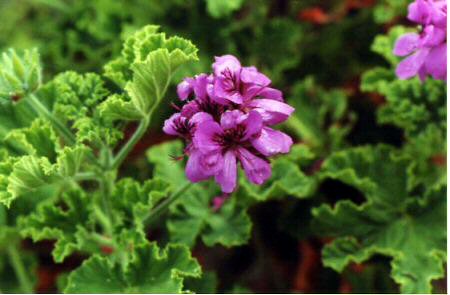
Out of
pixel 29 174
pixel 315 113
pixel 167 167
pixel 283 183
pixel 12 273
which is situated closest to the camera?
pixel 29 174

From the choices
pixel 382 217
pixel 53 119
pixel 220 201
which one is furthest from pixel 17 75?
pixel 382 217

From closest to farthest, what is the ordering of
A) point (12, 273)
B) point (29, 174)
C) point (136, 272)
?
point (29, 174) < point (136, 272) < point (12, 273)

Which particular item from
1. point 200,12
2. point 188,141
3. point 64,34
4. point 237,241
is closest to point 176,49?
point 188,141

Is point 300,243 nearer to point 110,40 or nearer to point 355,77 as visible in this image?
point 355,77

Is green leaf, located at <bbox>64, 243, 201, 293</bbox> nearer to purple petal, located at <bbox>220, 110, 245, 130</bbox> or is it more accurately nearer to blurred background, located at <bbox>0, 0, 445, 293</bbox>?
purple petal, located at <bbox>220, 110, 245, 130</bbox>

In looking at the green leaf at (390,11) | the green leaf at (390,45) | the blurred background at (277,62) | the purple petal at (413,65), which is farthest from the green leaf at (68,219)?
the green leaf at (390,11)

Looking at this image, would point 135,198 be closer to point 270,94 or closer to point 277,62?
point 270,94

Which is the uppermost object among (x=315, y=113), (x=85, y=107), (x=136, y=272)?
(x=315, y=113)
